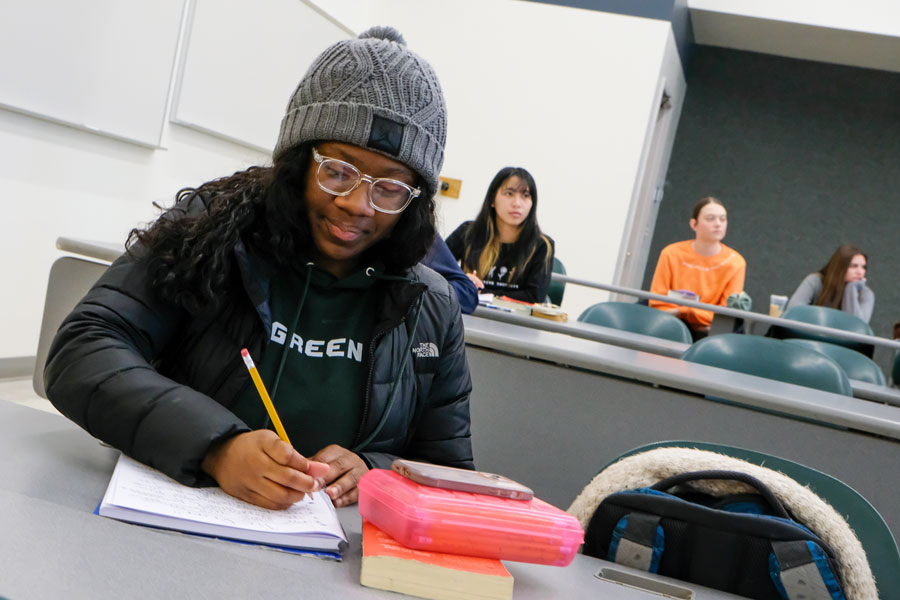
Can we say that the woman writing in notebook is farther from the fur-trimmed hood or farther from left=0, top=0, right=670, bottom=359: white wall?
left=0, top=0, right=670, bottom=359: white wall

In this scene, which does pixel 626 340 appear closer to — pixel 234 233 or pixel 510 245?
pixel 510 245

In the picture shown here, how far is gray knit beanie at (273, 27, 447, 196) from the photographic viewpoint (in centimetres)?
106

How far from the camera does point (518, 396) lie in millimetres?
2012

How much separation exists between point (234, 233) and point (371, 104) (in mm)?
234

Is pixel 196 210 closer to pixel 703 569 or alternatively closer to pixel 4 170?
pixel 703 569

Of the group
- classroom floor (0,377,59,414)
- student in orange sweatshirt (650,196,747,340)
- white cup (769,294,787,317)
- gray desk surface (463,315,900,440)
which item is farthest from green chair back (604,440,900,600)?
white cup (769,294,787,317)

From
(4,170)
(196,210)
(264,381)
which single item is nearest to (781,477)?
(264,381)

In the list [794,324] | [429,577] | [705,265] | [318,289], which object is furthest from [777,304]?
[429,577]

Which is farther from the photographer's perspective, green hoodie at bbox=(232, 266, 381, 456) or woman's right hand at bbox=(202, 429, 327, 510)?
green hoodie at bbox=(232, 266, 381, 456)

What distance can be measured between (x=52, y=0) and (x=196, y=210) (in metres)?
2.67

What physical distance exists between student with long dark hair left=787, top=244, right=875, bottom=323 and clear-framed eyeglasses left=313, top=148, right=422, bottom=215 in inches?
221

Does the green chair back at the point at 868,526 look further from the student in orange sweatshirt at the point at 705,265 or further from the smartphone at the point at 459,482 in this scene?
the student in orange sweatshirt at the point at 705,265

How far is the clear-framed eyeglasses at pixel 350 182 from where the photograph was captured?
1084 millimetres

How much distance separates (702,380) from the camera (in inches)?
71.8
